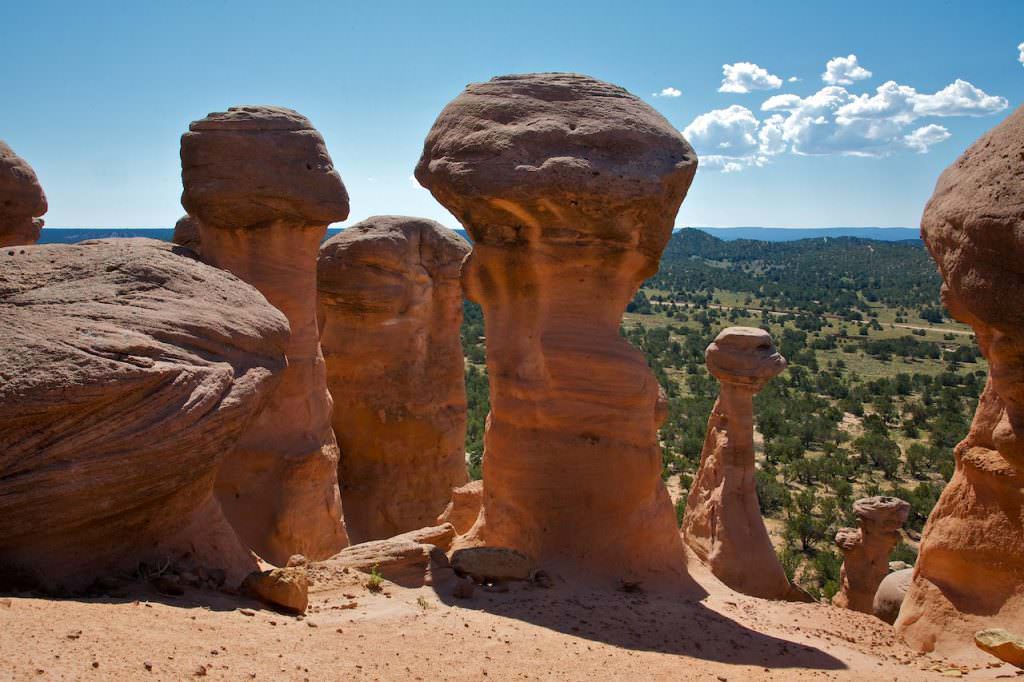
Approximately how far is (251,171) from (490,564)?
4.90 m

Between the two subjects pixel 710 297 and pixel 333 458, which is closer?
pixel 333 458

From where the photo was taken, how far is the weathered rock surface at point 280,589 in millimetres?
5824

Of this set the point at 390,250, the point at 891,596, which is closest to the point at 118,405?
the point at 390,250

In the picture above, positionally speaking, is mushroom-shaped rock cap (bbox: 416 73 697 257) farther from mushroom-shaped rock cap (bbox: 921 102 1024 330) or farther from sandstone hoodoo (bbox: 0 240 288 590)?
mushroom-shaped rock cap (bbox: 921 102 1024 330)

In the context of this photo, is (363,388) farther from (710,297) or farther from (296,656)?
(710,297)

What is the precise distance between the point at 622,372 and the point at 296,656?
4.12m

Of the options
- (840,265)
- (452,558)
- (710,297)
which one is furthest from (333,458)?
(840,265)

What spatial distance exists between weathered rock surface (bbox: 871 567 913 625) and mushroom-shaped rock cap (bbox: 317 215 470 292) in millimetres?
7667

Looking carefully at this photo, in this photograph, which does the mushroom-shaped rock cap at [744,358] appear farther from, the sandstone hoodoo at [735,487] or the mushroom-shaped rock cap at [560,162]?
the mushroom-shaped rock cap at [560,162]

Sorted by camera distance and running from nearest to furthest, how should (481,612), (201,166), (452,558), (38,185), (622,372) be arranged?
(481,612) < (452,558) < (622,372) < (201,166) < (38,185)

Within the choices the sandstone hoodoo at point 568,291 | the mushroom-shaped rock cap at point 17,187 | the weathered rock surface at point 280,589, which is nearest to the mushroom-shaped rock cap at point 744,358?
the sandstone hoodoo at point 568,291

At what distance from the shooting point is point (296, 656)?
4855mm

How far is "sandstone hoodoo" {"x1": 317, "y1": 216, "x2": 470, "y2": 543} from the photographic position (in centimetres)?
Result: 1307

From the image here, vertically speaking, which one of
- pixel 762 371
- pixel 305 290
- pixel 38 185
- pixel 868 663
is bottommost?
pixel 868 663
